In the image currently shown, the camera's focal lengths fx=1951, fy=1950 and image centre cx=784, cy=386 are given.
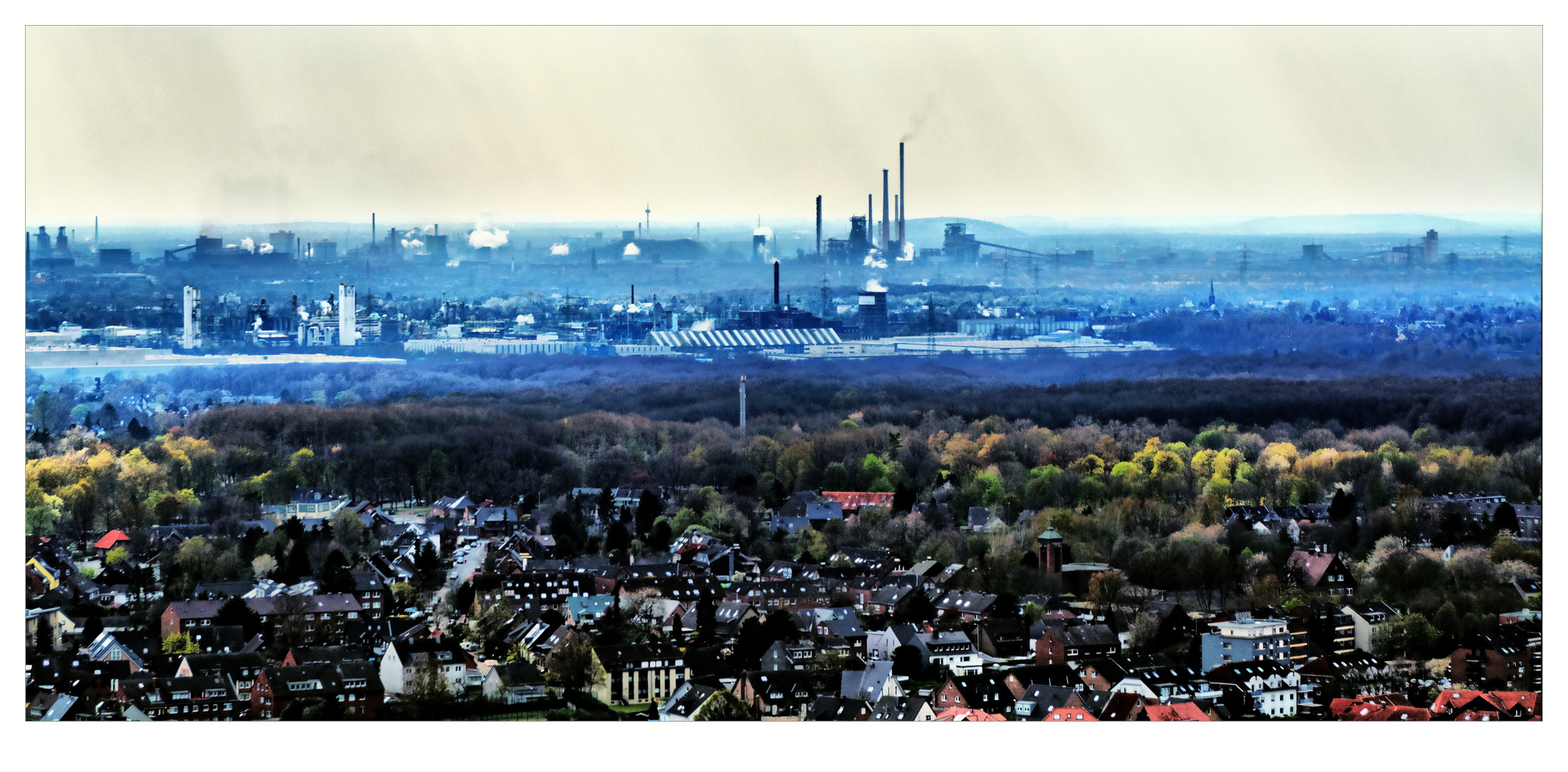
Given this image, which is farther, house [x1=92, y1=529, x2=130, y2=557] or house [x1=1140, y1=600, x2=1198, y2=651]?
house [x1=92, y1=529, x2=130, y2=557]

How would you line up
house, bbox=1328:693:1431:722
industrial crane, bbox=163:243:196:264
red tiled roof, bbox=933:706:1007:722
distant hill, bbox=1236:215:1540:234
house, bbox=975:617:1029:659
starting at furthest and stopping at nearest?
industrial crane, bbox=163:243:196:264 < distant hill, bbox=1236:215:1540:234 < house, bbox=975:617:1029:659 < red tiled roof, bbox=933:706:1007:722 < house, bbox=1328:693:1431:722

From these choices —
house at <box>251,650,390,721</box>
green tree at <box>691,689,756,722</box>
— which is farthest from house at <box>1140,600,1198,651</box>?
house at <box>251,650,390,721</box>

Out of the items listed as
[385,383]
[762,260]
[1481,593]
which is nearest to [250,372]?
[385,383]

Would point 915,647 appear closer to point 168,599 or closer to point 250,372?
point 168,599

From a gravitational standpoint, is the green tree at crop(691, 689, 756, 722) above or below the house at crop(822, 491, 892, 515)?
below

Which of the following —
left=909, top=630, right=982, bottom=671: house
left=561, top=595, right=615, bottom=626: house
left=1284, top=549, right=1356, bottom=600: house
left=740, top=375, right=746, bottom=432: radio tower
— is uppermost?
left=740, top=375, right=746, bottom=432: radio tower

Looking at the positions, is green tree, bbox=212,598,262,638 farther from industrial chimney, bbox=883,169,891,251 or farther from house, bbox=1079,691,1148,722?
industrial chimney, bbox=883,169,891,251
